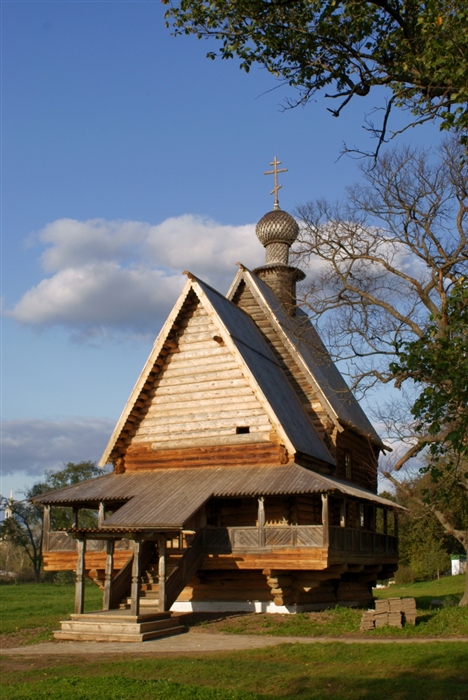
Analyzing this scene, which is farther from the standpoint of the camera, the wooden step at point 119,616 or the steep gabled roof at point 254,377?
the steep gabled roof at point 254,377

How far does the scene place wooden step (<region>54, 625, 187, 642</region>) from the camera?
55.3 feet

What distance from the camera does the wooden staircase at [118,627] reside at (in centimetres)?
1703

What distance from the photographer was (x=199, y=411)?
24.0 m

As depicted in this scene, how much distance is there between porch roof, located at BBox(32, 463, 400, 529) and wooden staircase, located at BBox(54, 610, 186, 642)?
2149mm

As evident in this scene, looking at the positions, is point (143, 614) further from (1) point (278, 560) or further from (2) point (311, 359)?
(2) point (311, 359)

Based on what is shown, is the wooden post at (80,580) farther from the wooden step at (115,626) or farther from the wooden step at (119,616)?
the wooden step at (115,626)

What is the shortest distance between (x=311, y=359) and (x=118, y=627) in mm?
14147

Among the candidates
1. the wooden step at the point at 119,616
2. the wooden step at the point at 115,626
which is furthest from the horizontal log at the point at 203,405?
the wooden step at the point at 115,626

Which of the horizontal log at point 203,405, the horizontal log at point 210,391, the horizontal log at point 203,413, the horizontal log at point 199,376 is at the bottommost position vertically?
the horizontal log at point 203,413

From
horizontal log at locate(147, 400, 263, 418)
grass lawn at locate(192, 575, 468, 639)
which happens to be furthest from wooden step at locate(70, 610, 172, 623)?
horizontal log at locate(147, 400, 263, 418)

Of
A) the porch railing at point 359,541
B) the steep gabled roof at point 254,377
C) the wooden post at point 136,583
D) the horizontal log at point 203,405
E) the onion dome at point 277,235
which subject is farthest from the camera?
the onion dome at point 277,235

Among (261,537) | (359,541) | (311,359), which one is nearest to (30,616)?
(261,537)

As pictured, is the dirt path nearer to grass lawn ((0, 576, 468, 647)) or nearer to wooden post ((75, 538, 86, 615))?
grass lawn ((0, 576, 468, 647))

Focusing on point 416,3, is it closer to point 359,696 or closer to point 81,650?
point 359,696
